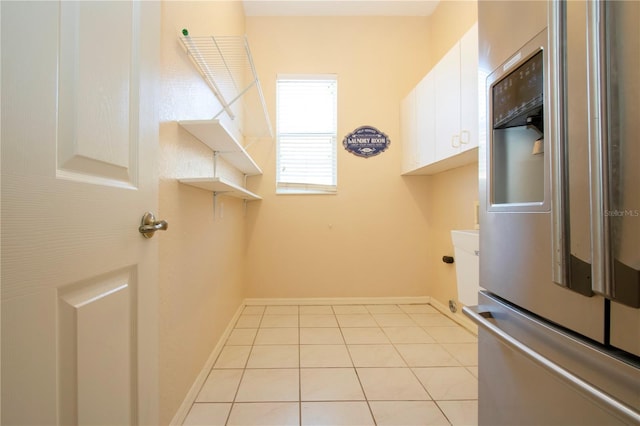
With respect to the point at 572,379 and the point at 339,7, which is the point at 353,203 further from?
the point at 572,379

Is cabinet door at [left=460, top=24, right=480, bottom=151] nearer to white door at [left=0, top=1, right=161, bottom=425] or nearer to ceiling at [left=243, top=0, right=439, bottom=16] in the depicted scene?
ceiling at [left=243, top=0, right=439, bottom=16]

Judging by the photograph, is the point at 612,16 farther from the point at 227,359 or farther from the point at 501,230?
the point at 227,359

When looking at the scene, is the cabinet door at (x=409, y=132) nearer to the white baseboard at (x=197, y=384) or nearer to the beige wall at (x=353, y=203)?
the beige wall at (x=353, y=203)

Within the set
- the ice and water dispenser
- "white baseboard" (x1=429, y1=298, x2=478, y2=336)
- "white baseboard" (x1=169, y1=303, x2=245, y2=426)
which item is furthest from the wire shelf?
"white baseboard" (x1=429, y1=298, x2=478, y2=336)

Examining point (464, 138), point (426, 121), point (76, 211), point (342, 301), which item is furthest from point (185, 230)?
point (426, 121)

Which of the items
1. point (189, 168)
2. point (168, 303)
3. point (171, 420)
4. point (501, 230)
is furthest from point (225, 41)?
point (171, 420)

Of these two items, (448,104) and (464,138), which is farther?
(448,104)

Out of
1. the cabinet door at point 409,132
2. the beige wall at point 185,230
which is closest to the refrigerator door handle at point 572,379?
the beige wall at point 185,230

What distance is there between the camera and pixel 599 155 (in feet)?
1.66

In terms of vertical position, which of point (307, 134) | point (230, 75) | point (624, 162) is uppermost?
point (230, 75)

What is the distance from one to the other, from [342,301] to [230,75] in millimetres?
2358

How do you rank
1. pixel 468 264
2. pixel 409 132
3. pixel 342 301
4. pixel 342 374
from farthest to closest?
1. pixel 342 301
2. pixel 409 132
3. pixel 468 264
4. pixel 342 374

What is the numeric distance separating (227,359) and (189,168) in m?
1.28

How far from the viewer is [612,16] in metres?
0.49
